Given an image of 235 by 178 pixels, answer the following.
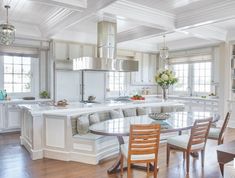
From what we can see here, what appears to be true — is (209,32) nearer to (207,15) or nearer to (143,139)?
(207,15)

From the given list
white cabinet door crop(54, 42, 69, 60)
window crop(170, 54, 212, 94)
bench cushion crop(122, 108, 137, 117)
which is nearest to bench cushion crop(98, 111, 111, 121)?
bench cushion crop(122, 108, 137, 117)

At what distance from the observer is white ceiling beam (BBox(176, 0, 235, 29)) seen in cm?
400

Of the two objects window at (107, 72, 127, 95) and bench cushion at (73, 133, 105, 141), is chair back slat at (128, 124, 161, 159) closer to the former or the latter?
bench cushion at (73, 133, 105, 141)

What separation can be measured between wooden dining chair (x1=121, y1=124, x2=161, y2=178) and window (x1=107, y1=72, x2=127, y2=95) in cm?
487

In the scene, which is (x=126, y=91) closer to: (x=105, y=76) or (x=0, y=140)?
(x=105, y=76)

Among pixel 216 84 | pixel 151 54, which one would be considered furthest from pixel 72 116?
pixel 151 54

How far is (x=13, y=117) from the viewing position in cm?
575

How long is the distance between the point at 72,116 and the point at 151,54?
574 centimetres

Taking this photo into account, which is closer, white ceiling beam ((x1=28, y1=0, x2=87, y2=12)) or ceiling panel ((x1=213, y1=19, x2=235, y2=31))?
white ceiling beam ((x1=28, y1=0, x2=87, y2=12))

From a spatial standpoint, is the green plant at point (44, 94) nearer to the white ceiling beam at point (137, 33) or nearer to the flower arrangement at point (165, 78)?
the white ceiling beam at point (137, 33)

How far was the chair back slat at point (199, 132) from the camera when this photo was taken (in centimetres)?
310

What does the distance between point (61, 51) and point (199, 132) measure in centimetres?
445

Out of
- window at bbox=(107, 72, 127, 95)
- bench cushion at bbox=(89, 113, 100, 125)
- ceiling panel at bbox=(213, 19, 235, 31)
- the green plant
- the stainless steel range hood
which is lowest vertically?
bench cushion at bbox=(89, 113, 100, 125)

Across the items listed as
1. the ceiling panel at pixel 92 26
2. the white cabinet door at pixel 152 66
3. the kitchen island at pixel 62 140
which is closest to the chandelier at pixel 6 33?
the kitchen island at pixel 62 140
